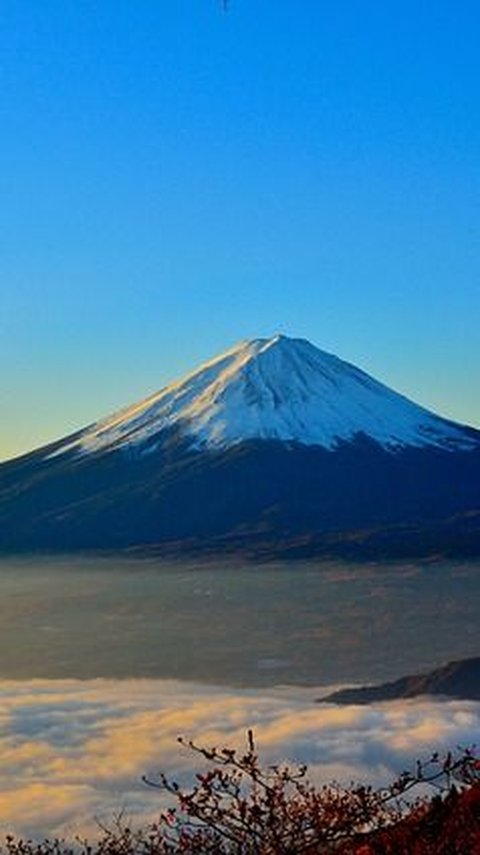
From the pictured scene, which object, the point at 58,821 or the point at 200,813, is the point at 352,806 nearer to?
the point at 200,813

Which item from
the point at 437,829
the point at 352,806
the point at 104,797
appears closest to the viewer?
the point at 352,806

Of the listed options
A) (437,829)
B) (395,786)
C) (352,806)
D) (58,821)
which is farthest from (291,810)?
(58,821)

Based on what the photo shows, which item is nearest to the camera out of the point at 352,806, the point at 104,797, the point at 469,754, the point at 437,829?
the point at 352,806

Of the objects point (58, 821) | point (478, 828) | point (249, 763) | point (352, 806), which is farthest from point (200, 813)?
point (58, 821)

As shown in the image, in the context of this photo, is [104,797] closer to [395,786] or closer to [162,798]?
[162,798]

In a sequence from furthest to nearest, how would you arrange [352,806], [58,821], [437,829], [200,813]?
[58,821]
[437,829]
[352,806]
[200,813]

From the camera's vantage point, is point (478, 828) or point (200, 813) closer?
point (200, 813)

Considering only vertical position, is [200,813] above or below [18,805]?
above

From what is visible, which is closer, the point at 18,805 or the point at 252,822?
the point at 252,822

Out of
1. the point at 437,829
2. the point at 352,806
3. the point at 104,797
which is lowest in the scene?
the point at 104,797
